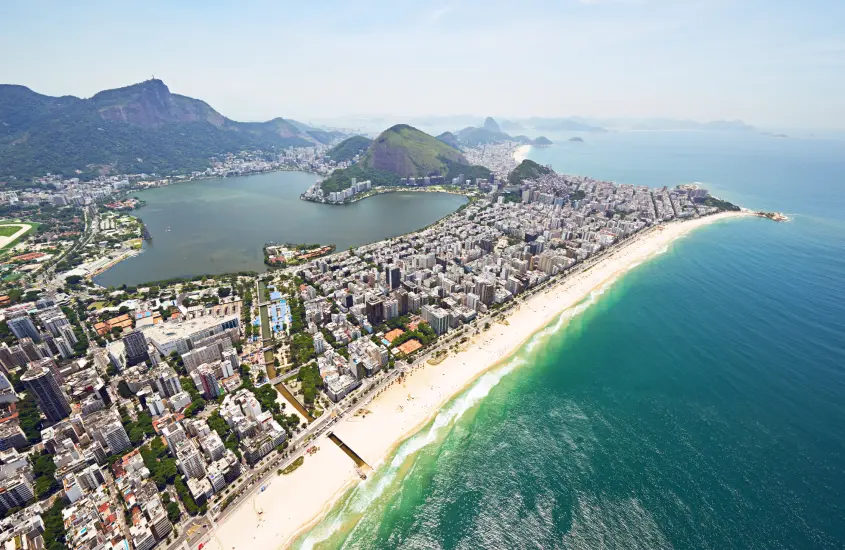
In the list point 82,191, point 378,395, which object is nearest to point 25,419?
point 378,395

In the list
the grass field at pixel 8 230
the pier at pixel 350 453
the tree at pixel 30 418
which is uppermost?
the grass field at pixel 8 230

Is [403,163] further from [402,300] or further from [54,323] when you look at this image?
[54,323]

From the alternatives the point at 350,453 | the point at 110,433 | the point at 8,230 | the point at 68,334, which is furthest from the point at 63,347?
the point at 8,230

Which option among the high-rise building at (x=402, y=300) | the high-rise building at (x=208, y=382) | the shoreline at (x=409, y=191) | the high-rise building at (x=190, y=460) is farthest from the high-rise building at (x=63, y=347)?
the shoreline at (x=409, y=191)

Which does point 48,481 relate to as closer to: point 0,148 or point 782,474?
point 782,474

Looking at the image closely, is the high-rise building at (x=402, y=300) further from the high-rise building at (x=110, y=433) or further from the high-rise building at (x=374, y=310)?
the high-rise building at (x=110, y=433)

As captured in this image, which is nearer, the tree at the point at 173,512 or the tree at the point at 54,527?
the tree at the point at 54,527

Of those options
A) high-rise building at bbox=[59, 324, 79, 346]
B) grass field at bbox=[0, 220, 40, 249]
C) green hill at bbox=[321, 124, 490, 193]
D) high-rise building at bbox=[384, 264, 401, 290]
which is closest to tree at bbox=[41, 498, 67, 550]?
high-rise building at bbox=[59, 324, 79, 346]
